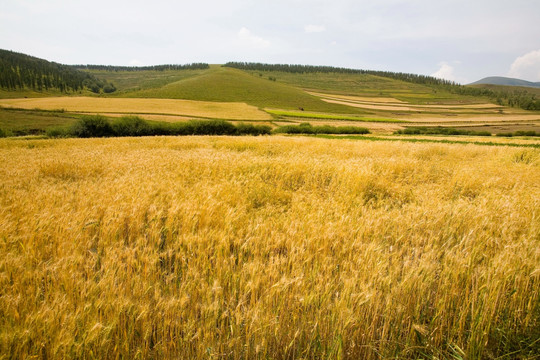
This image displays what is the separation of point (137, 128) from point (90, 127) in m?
6.20

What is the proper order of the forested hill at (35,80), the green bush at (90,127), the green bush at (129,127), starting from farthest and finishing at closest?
the forested hill at (35,80), the green bush at (129,127), the green bush at (90,127)

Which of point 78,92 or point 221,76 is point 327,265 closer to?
point 221,76

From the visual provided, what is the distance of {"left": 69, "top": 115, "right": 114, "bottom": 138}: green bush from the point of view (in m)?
36.0

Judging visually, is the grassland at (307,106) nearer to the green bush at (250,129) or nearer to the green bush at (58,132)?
the green bush at (250,129)

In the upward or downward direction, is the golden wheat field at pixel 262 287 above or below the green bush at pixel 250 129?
below

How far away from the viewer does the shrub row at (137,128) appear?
119 ft

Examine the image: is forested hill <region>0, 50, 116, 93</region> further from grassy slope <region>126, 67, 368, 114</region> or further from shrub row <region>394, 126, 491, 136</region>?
shrub row <region>394, 126, 491, 136</region>

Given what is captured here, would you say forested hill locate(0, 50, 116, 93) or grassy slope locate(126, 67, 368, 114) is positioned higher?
forested hill locate(0, 50, 116, 93)

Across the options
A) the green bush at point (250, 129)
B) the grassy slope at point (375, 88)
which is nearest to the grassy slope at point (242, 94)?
the green bush at point (250, 129)

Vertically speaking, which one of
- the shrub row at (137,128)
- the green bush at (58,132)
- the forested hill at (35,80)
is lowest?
the green bush at (58,132)

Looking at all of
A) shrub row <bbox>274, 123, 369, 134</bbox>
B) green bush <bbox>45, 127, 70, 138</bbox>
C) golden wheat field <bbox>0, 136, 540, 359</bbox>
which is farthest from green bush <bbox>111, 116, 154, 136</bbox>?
golden wheat field <bbox>0, 136, 540, 359</bbox>

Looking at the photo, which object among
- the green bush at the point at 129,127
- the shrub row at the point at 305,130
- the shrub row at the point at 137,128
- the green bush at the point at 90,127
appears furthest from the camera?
the shrub row at the point at 305,130

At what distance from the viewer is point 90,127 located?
120ft

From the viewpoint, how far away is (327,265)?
2.45 meters
